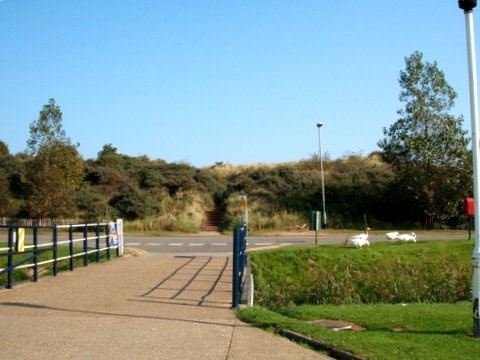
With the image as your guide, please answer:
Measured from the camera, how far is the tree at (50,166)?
140 ft

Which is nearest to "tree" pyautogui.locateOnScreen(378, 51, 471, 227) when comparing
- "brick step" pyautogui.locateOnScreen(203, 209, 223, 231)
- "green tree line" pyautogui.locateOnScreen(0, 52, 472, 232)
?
"green tree line" pyautogui.locateOnScreen(0, 52, 472, 232)

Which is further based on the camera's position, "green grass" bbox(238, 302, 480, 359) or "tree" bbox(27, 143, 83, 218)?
"tree" bbox(27, 143, 83, 218)

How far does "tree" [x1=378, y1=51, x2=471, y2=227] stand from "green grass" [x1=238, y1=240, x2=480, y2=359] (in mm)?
16243

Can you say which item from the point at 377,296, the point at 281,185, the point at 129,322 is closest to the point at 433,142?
the point at 281,185

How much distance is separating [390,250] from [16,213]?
3438cm

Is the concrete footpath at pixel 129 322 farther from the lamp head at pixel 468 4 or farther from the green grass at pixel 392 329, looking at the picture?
the lamp head at pixel 468 4

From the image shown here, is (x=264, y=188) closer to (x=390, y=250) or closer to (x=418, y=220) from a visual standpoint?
(x=418, y=220)

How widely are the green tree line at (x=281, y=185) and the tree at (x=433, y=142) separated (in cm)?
7

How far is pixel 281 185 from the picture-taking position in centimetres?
4906

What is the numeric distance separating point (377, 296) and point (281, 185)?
3140 cm

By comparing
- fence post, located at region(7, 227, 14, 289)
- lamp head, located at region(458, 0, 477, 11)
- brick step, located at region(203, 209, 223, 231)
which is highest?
lamp head, located at region(458, 0, 477, 11)

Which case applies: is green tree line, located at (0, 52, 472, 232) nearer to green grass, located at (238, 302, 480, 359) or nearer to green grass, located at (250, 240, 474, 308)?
green grass, located at (250, 240, 474, 308)

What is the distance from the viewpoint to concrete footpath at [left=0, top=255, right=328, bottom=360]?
23.7 feet

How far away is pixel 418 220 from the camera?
42.7m
